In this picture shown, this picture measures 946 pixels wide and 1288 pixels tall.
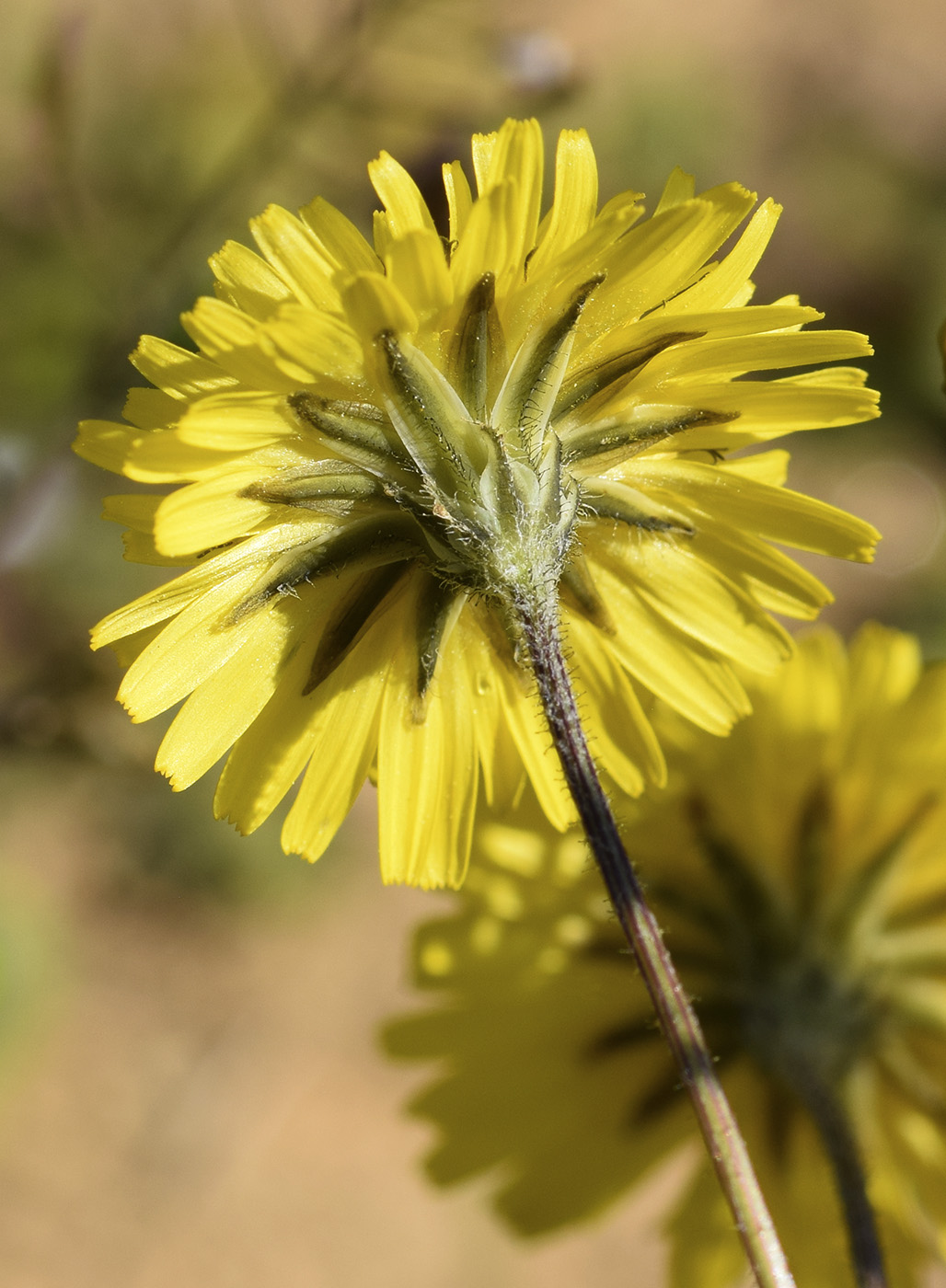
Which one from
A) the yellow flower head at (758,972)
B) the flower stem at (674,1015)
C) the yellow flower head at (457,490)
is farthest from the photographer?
the yellow flower head at (758,972)

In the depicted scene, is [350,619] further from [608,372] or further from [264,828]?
[264,828]

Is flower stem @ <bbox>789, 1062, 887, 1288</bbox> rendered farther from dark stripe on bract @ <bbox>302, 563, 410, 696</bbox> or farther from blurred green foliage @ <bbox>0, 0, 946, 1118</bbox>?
blurred green foliage @ <bbox>0, 0, 946, 1118</bbox>

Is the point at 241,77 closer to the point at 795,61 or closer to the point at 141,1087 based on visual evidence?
the point at 795,61

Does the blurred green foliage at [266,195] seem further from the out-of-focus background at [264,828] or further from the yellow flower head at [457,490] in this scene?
the yellow flower head at [457,490]

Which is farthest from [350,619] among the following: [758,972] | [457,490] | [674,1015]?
[758,972]

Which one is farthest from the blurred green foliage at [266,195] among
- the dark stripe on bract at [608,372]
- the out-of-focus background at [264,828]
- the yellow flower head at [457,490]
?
the dark stripe on bract at [608,372]

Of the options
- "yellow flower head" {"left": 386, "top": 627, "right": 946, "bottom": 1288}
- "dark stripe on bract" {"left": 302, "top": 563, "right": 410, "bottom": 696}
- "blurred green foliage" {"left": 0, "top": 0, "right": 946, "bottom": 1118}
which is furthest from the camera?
"blurred green foliage" {"left": 0, "top": 0, "right": 946, "bottom": 1118}

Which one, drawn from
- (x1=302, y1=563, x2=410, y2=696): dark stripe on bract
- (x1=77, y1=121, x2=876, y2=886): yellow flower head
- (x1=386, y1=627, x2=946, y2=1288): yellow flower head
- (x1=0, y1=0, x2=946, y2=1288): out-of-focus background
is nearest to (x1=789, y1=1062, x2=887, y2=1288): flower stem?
(x1=386, y1=627, x2=946, y2=1288): yellow flower head
